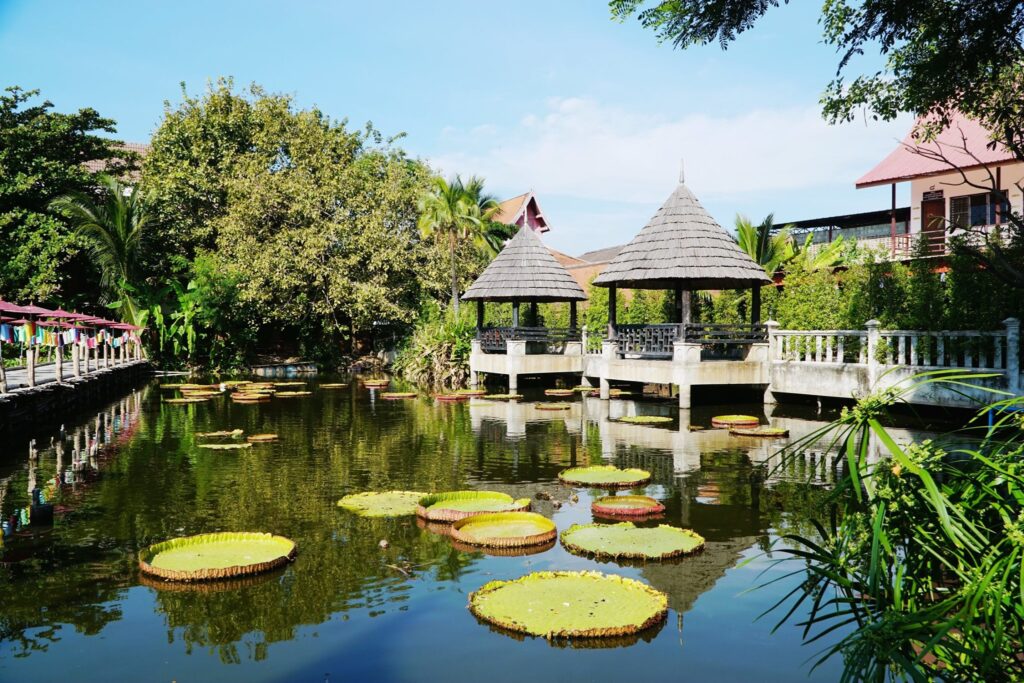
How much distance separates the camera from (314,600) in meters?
5.28

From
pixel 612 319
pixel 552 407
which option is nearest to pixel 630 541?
pixel 552 407

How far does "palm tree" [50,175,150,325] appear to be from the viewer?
2672cm

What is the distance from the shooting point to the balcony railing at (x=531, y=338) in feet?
70.2

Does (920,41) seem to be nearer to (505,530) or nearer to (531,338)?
(505,530)

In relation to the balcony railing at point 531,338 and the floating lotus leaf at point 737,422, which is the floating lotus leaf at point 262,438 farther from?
the balcony railing at point 531,338

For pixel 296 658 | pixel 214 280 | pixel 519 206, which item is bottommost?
pixel 296 658

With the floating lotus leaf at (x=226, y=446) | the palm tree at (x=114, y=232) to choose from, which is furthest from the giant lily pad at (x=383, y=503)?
the palm tree at (x=114, y=232)

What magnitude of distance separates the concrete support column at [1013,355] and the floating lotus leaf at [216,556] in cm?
1157

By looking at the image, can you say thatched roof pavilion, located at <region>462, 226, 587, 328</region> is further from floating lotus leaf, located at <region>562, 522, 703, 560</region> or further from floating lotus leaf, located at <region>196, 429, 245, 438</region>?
floating lotus leaf, located at <region>562, 522, 703, 560</region>

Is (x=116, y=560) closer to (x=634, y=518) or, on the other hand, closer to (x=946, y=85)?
(x=634, y=518)

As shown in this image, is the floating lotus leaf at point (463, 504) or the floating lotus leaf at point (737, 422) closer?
the floating lotus leaf at point (463, 504)

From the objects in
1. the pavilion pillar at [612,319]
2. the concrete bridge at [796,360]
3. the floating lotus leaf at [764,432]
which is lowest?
the floating lotus leaf at [764,432]

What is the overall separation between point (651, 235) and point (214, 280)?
1911cm

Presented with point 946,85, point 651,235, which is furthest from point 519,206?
point 946,85
